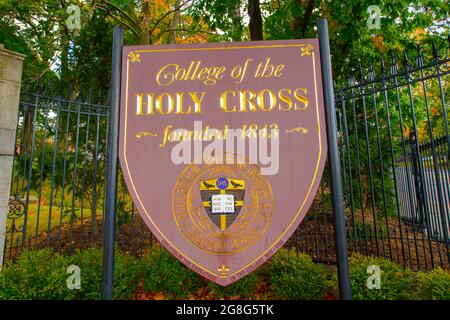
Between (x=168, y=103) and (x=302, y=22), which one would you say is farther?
(x=302, y=22)

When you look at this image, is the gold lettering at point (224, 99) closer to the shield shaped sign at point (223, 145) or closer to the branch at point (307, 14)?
the shield shaped sign at point (223, 145)

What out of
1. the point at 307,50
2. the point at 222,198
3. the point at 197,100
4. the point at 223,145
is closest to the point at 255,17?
the point at 307,50

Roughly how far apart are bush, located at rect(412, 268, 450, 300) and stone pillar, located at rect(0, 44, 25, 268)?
5227 millimetres

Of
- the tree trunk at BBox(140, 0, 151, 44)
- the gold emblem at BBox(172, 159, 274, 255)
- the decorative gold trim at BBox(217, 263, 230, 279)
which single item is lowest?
the decorative gold trim at BBox(217, 263, 230, 279)

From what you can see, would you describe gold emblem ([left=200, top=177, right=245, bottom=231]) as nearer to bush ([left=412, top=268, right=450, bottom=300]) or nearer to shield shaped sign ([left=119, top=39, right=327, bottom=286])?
shield shaped sign ([left=119, top=39, right=327, bottom=286])

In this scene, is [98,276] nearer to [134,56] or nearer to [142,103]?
[142,103]

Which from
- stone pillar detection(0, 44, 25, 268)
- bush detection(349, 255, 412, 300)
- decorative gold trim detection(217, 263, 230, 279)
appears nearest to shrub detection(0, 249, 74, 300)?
stone pillar detection(0, 44, 25, 268)

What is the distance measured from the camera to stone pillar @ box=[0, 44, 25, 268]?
157 inches

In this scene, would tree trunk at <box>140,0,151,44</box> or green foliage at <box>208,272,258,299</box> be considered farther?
tree trunk at <box>140,0,151,44</box>

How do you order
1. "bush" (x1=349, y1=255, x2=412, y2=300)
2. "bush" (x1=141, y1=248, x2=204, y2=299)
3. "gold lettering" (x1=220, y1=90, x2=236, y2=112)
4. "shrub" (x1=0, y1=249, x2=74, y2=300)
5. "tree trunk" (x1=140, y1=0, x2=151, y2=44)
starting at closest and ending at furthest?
1. "gold lettering" (x1=220, y1=90, x2=236, y2=112)
2. "bush" (x1=349, y1=255, x2=412, y2=300)
3. "shrub" (x1=0, y1=249, x2=74, y2=300)
4. "bush" (x1=141, y1=248, x2=204, y2=299)
5. "tree trunk" (x1=140, y1=0, x2=151, y2=44)

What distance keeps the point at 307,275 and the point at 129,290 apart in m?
2.24

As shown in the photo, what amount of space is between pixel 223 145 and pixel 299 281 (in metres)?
2.17

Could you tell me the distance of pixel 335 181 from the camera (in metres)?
2.22
